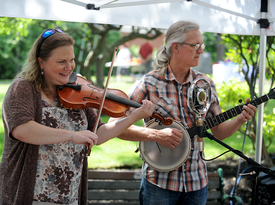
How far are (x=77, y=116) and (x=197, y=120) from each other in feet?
2.60

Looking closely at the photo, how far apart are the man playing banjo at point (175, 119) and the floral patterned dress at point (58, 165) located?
487 mm

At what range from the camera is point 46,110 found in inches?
60.4

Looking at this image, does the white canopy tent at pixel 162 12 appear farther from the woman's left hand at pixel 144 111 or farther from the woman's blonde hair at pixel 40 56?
the woman's left hand at pixel 144 111

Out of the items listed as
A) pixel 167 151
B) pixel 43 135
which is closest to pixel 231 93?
pixel 167 151

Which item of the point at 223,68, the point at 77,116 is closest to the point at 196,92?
the point at 77,116

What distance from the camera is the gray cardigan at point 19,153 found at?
1.42 metres

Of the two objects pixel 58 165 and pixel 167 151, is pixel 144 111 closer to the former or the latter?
pixel 167 151

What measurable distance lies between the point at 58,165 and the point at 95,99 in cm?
46

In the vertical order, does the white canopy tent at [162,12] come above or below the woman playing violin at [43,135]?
above

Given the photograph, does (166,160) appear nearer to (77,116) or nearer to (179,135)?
(179,135)

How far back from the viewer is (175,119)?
199 centimetres

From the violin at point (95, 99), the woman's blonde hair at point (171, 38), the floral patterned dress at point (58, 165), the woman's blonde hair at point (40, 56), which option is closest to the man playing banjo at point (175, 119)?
the woman's blonde hair at point (171, 38)

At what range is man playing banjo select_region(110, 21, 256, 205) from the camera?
1.94 metres

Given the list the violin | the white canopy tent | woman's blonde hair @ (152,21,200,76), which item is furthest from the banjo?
the white canopy tent
